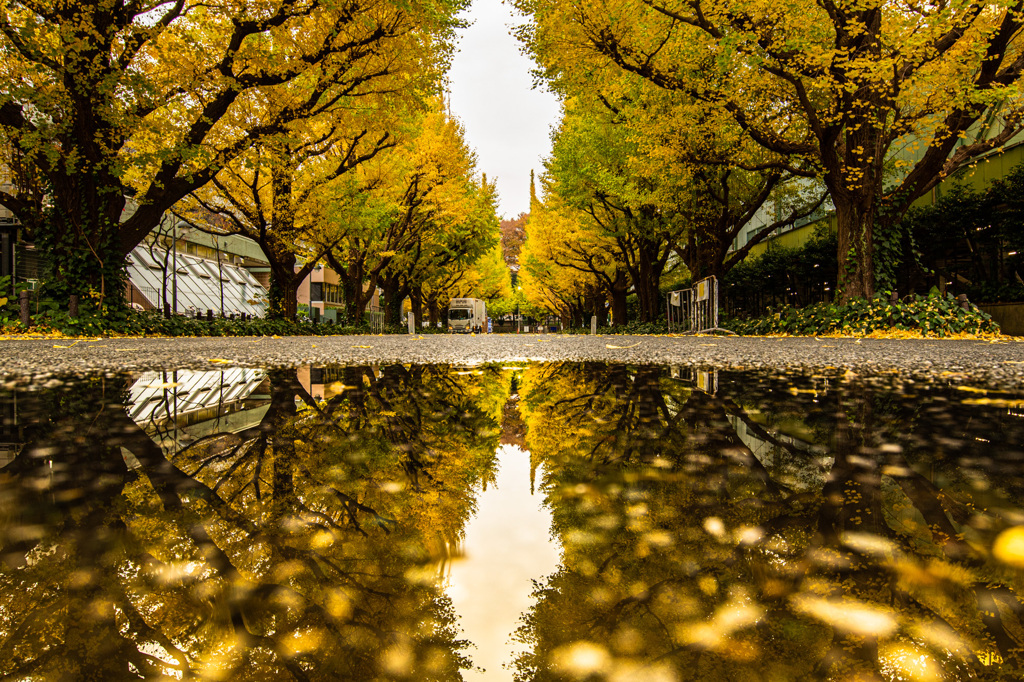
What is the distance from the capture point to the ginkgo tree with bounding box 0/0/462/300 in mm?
12414

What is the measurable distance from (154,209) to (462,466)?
15038 mm

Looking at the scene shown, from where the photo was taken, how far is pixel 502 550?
1261 mm

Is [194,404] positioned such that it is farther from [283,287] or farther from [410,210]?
[410,210]

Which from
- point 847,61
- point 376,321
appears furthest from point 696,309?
point 376,321

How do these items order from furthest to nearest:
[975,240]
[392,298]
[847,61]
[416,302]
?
[416,302] < [392,298] < [975,240] < [847,61]

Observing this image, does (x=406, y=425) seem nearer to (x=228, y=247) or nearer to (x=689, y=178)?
(x=689, y=178)

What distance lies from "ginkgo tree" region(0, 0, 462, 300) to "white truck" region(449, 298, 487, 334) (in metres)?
33.0

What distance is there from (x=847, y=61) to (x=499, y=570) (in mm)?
13098

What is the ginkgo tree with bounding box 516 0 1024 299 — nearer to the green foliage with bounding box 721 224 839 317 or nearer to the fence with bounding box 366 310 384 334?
the green foliage with bounding box 721 224 839 317

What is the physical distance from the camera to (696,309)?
17156mm

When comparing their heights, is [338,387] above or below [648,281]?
below

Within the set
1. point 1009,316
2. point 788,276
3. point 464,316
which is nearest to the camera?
point 1009,316

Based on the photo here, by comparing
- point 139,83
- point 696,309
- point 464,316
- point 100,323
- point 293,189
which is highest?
point 139,83

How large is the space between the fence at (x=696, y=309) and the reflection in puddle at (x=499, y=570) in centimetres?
1471
